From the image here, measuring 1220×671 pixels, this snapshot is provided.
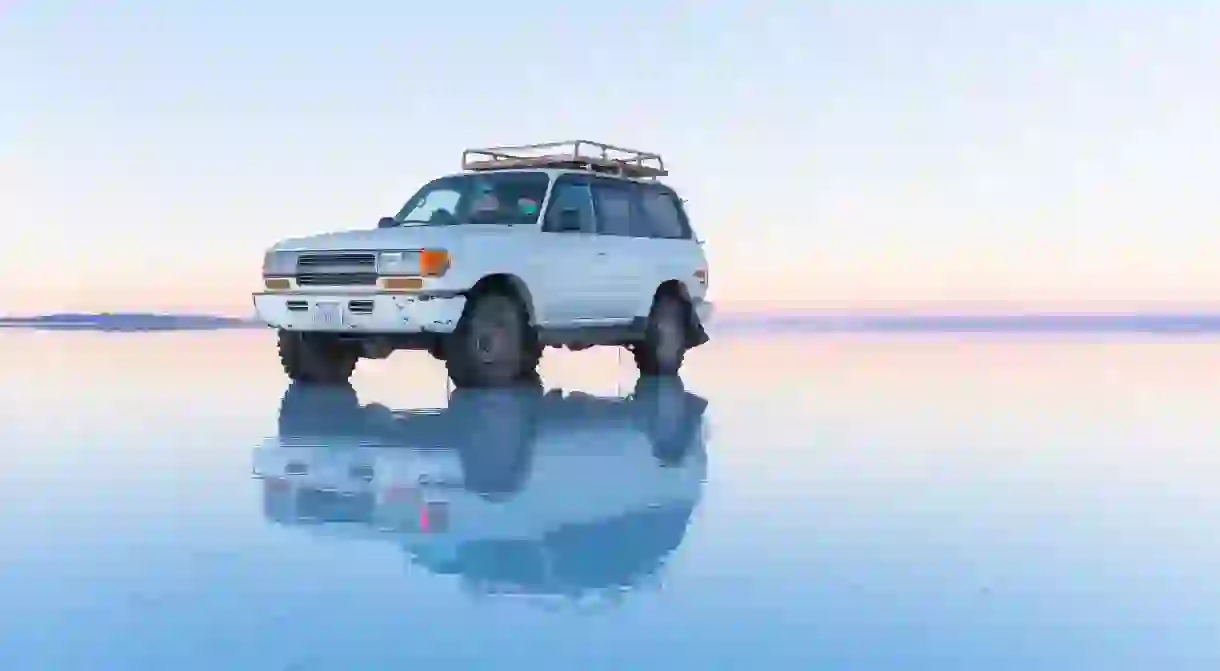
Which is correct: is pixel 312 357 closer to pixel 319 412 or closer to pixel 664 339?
pixel 319 412

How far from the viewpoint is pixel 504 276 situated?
1227 centimetres

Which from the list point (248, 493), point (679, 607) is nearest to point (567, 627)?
point (679, 607)

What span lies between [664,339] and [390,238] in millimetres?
3675

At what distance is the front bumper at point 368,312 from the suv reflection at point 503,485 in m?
0.97

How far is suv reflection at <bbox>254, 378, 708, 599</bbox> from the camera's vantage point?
4.72 metres

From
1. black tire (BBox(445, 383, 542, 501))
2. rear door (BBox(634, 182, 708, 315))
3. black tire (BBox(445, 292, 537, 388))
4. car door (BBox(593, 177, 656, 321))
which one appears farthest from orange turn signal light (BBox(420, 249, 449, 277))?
rear door (BBox(634, 182, 708, 315))

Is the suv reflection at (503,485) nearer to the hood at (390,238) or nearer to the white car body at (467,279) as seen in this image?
the white car body at (467,279)

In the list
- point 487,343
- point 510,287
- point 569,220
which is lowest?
point 487,343

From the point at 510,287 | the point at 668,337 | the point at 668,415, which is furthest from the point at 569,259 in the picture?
the point at 668,415

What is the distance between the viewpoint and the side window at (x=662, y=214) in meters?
14.5

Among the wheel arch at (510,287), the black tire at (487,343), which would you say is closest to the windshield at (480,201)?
the wheel arch at (510,287)

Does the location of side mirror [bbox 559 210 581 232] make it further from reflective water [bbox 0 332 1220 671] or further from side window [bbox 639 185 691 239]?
reflective water [bbox 0 332 1220 671]

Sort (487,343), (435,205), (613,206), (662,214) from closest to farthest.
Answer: (487,343) < (435,205) < (613,206) < (662,214)

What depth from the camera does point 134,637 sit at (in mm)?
3715
